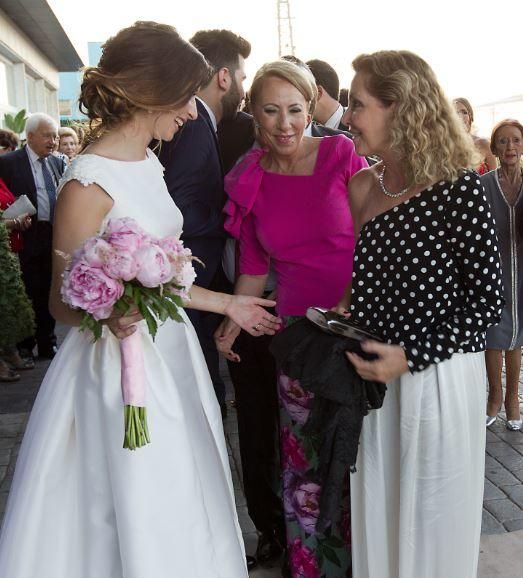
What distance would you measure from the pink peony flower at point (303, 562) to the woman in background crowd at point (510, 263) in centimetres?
259

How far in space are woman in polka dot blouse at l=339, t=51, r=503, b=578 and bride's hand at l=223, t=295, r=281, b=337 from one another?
354mm

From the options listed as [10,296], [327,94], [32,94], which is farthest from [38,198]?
[32,94]

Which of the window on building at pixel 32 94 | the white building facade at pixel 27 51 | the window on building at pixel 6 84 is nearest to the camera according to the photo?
the white building facade at pixel 27 51

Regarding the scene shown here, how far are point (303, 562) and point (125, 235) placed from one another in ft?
5.53

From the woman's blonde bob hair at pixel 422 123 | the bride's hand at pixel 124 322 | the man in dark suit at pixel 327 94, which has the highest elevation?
the man in dark suit at pixel 327 94

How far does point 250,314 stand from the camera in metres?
2.58

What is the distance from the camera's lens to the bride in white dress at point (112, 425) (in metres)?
2.13

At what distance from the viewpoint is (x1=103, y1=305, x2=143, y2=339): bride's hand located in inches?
79.7

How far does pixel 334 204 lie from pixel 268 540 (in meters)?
1.66

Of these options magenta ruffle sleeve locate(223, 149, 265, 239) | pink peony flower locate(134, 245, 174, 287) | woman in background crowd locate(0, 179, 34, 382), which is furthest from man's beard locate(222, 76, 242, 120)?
woman in background crowd locate(0, 179, 34, 382)

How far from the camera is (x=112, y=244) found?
1889mm

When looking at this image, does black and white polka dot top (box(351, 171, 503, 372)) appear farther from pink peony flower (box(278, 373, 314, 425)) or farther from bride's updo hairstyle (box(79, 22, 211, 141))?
bride's updo hairstyle (box(79, 22, 211, 141))

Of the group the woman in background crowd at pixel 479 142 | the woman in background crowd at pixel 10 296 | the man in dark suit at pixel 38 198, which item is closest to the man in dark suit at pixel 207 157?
the woman in background crowd at pixel 10 296

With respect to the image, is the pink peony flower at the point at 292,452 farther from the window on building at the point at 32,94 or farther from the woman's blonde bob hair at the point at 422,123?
the window on building at the point at 32,94
